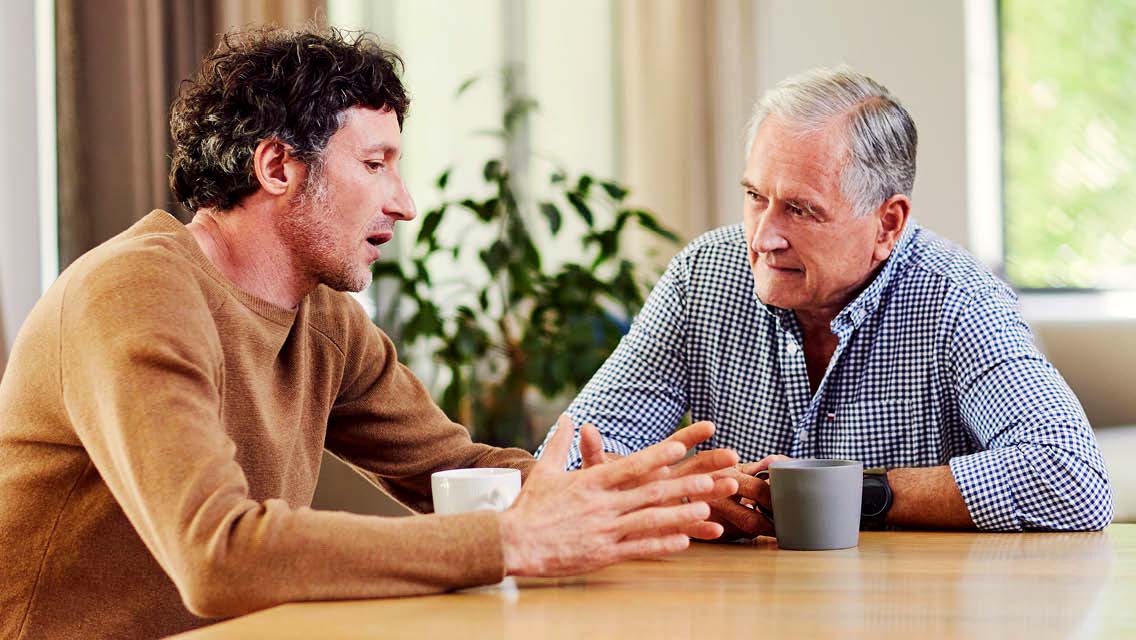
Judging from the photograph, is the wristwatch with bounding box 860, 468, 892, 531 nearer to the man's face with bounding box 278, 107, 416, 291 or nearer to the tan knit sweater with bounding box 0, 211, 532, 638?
the tan knit sweater with bounding box 0, 211, 532, 638

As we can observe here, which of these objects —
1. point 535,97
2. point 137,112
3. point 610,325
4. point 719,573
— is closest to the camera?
point 719,573

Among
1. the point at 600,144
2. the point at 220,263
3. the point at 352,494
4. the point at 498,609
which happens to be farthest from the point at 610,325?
the point at 498,609

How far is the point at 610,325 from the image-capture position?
11.6 ft

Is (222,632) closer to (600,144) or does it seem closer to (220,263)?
(220,263)

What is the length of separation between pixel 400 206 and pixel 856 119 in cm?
70

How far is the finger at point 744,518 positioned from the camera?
4.58 feet

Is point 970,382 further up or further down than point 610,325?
further up

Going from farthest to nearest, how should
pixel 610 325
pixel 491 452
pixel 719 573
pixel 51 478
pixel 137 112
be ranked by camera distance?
pixel 610 325, pixel 137 112, pixel 491 452, pixel 51 478, pixel 719 573

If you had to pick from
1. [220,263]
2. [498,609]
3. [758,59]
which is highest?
[758,59]

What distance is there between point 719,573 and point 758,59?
3413 mm

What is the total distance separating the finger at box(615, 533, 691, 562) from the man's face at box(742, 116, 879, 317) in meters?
0.73

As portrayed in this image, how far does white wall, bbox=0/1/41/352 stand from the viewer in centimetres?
293

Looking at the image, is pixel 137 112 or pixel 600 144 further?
pixel 600 144

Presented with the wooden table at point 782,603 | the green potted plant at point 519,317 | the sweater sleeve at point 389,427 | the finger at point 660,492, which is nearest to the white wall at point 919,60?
the green potted plant at point 519,317
